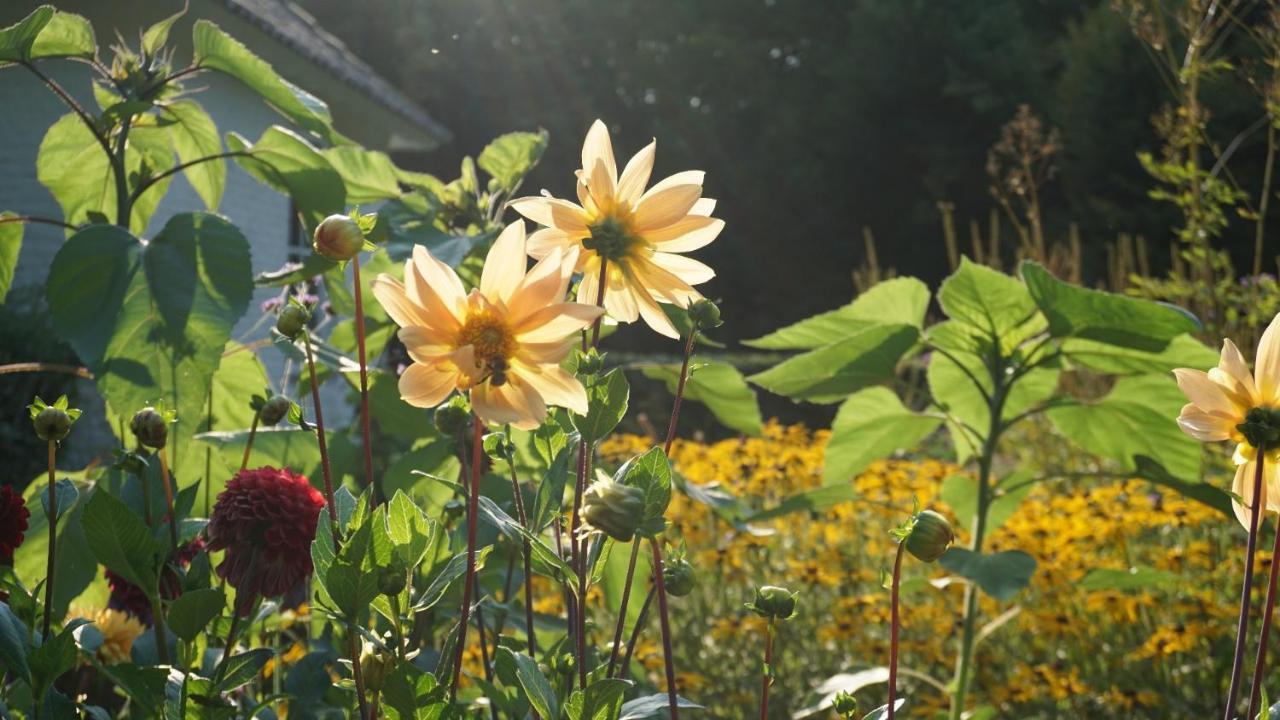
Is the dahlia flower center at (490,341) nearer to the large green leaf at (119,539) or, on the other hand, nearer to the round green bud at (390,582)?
the round green bud at (390,582)

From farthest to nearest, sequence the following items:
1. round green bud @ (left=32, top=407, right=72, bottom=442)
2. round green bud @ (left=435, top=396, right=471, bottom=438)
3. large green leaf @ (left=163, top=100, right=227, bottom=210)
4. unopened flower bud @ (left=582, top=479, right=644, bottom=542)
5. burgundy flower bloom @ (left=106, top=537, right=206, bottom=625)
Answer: large green leaf @ (left=163, top=100, right=227, bottom=210), burgundy flower bloom @ (left=106, top=537, right=206, bottom=625), round green bud @ (left=435, top=396, right=471, bottom=438), round green bud @ (left=32, top=407, right=72, bottom=442), unopened flower bud @ (left=582, top=479, right=644, bottom=542)

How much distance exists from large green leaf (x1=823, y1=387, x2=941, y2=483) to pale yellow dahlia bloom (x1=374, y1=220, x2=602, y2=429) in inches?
41.1

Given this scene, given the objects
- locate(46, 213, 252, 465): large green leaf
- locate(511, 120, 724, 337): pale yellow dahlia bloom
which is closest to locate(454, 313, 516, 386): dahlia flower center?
locate(511, 120, 724, 337): pale yellow dahlia bloom

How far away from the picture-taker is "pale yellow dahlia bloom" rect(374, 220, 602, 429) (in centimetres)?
53

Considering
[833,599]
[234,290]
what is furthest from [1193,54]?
[234,290]

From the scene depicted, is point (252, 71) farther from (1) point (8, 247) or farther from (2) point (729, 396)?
(2) point (729, 396)

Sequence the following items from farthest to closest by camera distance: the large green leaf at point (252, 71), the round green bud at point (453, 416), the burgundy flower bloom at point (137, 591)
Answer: the large green leaf at point (252, 71)
the burgundy flower bloom at point (137, 591)
the round green bud at point (453, 416)

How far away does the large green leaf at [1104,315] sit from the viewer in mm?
1256

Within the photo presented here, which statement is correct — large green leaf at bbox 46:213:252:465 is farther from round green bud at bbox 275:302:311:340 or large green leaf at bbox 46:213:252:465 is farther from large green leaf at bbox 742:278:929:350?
large green leaf at bbox 742:278:929:350

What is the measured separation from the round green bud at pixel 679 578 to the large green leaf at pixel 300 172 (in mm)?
634

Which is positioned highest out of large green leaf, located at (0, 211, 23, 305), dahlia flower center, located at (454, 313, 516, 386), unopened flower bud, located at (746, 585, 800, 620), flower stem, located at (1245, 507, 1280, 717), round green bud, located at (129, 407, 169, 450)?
large green leaf, located at (0, 211, 23, 305)

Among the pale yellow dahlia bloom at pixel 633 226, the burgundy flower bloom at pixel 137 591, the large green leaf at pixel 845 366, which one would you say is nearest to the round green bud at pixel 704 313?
the pale yellow dahlia bloom at pixel 633 226

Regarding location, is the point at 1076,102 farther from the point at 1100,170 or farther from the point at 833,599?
the point at 833,599

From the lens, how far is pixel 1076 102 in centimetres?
1327
